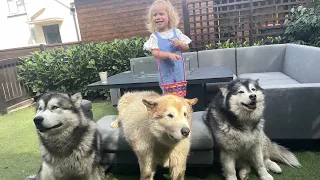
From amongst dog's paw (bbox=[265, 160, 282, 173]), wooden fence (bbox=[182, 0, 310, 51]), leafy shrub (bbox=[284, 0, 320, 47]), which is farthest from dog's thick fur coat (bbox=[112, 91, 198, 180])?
wooden fence (bbox=[182, 0, 310, 51])

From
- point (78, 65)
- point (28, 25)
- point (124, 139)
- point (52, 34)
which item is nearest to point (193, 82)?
point (124, 139)

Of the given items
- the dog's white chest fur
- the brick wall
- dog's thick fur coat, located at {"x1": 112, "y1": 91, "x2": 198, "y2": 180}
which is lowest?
the dog's white chest fur

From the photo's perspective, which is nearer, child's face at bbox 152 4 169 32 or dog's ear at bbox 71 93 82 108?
dog's ear at bbox 71 93 82 108

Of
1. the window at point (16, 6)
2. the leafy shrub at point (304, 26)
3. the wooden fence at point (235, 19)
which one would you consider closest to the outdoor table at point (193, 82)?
the leafy shrub at point (304, 26)

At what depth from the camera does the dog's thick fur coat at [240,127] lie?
7.38ft

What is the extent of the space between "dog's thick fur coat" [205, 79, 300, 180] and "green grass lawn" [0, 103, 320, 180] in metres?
0.21

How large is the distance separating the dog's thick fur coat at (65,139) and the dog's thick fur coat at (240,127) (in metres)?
1.24

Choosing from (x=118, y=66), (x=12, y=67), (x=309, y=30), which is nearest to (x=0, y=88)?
(x=12, y=67)

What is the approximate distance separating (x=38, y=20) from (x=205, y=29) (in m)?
15.3

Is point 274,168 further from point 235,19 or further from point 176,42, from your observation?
point 235,19

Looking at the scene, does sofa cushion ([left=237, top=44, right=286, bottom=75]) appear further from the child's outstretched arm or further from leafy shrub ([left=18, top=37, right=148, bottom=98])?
the child's outstretched arm

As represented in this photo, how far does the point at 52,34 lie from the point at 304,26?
1830 centimetres

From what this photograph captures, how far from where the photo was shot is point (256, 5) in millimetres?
6605

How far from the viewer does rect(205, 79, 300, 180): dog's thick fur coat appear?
88.5 inches
